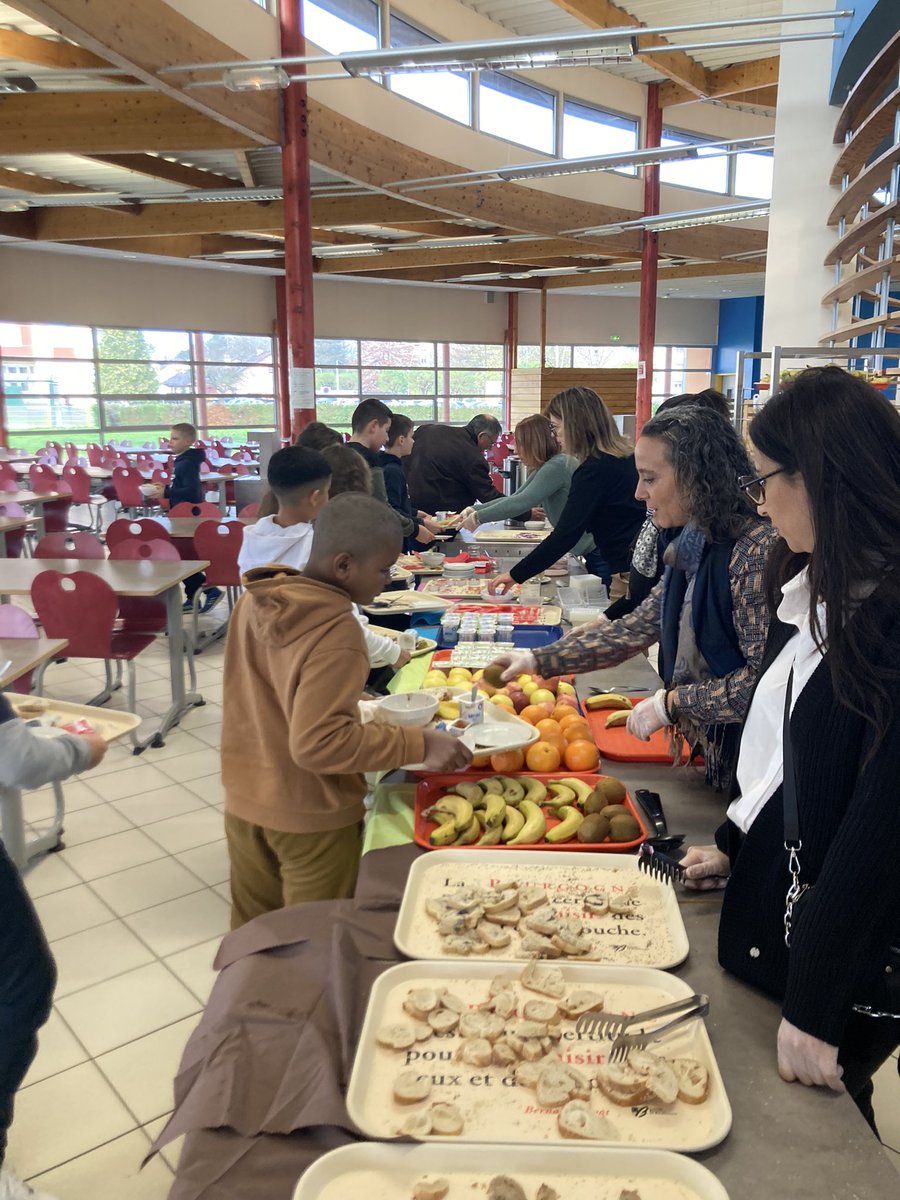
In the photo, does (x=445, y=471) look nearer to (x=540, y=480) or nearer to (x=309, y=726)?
(x=540, y=480)

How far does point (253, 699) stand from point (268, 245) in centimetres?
1183

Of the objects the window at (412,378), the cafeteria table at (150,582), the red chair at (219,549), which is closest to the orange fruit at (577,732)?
the cafeteria table at (150,582)

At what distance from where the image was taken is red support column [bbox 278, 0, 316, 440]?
6613mm

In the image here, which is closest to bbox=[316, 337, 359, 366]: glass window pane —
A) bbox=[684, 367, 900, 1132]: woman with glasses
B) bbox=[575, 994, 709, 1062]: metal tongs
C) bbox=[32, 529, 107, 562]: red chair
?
bbox=[32, 529, 107, 562]: red chair

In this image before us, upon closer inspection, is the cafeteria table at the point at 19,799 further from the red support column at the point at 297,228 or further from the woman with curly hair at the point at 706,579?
the red support column at the point at 297,228

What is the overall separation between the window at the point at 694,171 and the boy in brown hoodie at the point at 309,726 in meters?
13.9

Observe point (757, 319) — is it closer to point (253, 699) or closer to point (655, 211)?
point (655, 211)

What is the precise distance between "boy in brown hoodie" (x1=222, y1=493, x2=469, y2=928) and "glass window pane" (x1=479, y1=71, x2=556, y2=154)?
10.7m

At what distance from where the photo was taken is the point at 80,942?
9.75ft

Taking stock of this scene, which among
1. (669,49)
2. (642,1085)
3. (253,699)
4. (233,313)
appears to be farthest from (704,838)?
(233,313)

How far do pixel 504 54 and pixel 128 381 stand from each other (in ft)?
35.2

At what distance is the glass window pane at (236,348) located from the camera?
14.9 m

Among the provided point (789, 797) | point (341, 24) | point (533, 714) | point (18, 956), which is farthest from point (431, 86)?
point (789, 797)

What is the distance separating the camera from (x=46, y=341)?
13008 mm
